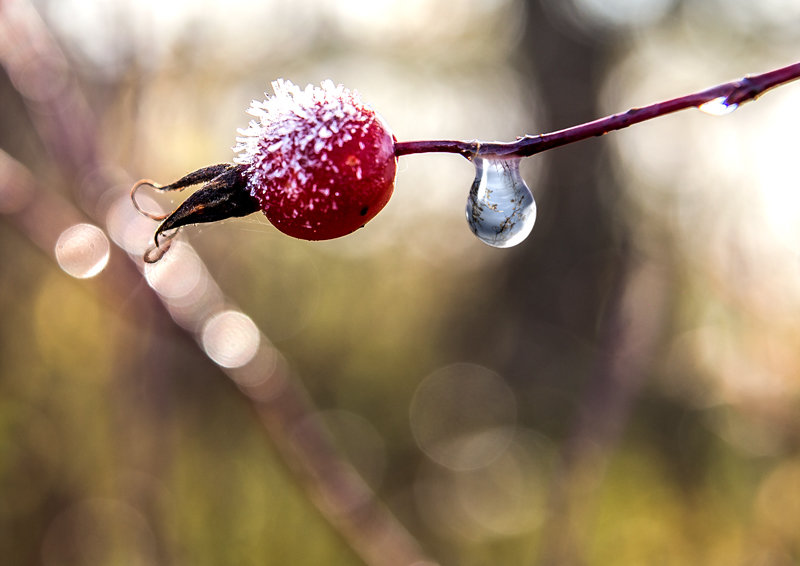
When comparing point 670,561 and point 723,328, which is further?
point 670,561

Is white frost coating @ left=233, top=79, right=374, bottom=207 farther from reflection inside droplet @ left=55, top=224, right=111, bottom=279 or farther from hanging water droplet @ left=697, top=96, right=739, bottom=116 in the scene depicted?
Result: reflection inside droplet @ left=55, top=224, right=111, bottom=279

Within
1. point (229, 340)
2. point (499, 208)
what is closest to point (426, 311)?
point (229, 340)

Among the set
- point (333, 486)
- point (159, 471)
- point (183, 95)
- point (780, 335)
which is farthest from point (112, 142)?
point (780, 335)

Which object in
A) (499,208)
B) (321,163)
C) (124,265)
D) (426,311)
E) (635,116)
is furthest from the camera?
(426,311)

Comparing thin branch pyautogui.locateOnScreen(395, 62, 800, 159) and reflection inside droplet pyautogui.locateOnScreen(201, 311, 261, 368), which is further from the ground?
reflection inside droplet pyautogui.locateOnScreen(201, 311, 261, 368)

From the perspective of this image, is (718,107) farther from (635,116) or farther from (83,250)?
(83,250)

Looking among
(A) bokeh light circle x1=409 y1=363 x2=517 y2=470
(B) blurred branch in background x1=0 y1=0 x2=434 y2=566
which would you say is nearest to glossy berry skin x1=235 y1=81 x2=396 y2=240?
(B) blurred branch in background x1=0 y1=0 x2=434 y2=566

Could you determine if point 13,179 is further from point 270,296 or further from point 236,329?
point 270,296
